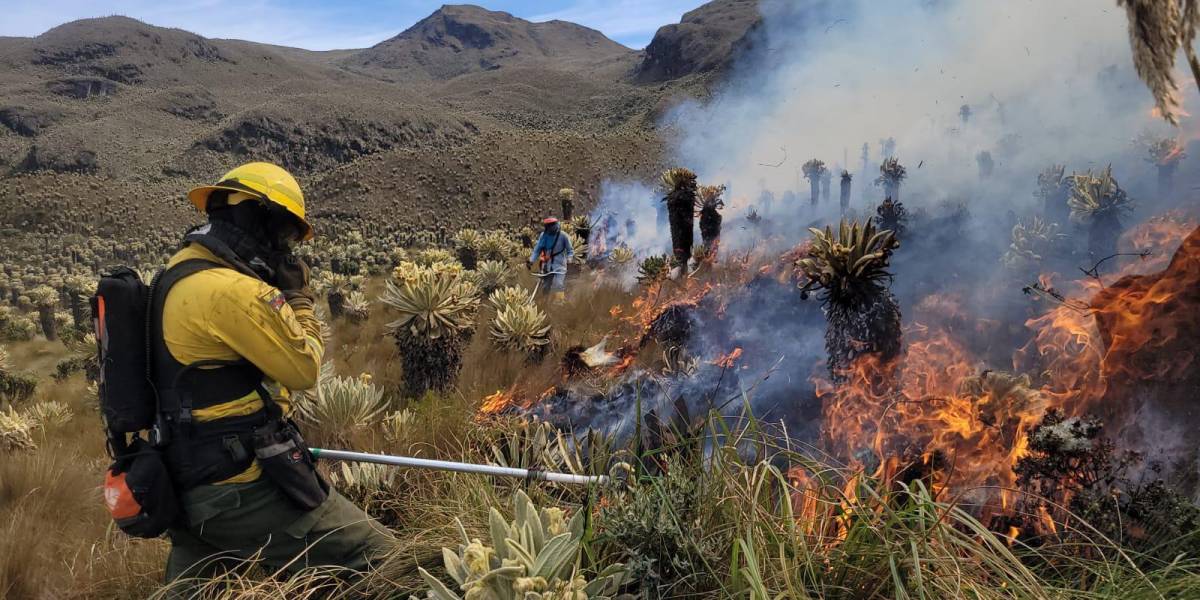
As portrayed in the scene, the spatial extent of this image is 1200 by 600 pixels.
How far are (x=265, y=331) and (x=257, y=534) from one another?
0.94m

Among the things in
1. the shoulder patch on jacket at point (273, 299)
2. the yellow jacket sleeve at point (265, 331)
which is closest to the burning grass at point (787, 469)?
the yellow jacket sleeve at point (265, 331)

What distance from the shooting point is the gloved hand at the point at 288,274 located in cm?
310

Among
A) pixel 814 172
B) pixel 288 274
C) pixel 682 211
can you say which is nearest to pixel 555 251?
pixel 682 211

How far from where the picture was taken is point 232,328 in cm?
264

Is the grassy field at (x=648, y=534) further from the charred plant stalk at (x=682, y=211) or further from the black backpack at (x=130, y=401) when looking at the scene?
the charred plant stalk at (x=682, y=211)

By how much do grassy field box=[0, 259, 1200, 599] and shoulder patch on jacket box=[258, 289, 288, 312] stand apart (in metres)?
1.12

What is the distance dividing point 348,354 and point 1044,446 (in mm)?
9030

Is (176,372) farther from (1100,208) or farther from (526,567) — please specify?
(1100,208)

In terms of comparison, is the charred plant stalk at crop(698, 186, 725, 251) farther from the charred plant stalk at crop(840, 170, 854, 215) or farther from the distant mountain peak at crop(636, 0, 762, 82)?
the distant mountain peak at crop(636, 0, 762, 82)

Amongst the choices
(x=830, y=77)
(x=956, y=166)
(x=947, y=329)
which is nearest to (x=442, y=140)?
(x=830, y=77)

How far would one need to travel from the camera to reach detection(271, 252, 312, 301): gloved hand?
10.2 feet

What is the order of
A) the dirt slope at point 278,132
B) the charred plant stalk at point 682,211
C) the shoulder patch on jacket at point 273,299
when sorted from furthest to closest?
1. the dirt slope at point 278,132
2. the charred plant stalk at point 682,211
3. the shoulder patch on jacket at point 273,299

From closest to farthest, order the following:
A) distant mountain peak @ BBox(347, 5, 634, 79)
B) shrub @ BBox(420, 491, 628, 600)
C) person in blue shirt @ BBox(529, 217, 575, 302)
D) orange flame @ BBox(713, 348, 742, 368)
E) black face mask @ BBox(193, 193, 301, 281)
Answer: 1. shrub @ BBox(420, 491, 628, 600)
2. black face mask @ BBox(193, 193, 301, 281)
3. orange flame @ BBox(713, 348, 742, 368)
4. person in blue shirt @ BBox(529, 217, 575, 302)
5. distant mountain peak @ BBox(347, 5, 634, 79)

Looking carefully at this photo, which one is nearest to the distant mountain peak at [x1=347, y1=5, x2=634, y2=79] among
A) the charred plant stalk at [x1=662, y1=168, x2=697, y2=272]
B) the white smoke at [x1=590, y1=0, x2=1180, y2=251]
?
the white smoke at [x1=590, y1=0, x2=1180, y2=251]
